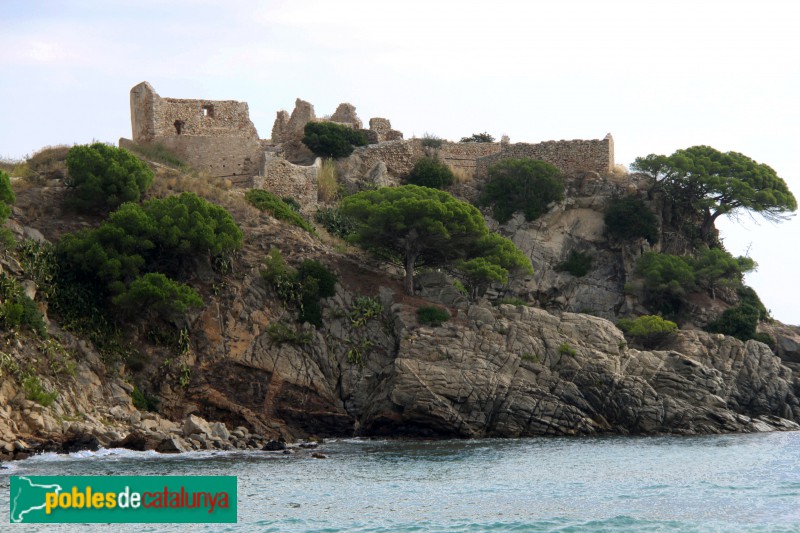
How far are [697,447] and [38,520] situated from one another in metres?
21.4

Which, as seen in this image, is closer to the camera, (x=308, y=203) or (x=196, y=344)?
(x=196, y=344)

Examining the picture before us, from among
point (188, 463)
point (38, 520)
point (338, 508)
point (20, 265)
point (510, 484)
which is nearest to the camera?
point (38, 520)

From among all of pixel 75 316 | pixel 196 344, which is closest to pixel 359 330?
pixel 196 344

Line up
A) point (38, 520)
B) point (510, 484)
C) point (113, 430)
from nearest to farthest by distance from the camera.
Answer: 1. point (38, 520)
2. point (510, 484)
3. point (113, 430)

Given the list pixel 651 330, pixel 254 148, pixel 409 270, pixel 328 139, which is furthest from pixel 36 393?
pixel 328 139

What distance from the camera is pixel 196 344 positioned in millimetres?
44938

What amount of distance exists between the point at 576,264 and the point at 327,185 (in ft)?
37.7

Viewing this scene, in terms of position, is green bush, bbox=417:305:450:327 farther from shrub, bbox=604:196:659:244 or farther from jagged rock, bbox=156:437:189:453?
shrub, bbox=604:196:659:244

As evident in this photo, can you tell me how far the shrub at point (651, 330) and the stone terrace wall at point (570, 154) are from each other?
12.6 m

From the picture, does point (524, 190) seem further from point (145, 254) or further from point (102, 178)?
point (145, 254)

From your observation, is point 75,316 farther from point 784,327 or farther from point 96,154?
point 784,327

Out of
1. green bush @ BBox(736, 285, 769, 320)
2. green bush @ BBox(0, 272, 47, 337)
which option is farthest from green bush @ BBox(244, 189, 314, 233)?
green bush @ BBox(736, 285, 769, 320)

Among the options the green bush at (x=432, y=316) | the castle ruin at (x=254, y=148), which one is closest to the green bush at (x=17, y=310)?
the green bush at (x=432, y=316)

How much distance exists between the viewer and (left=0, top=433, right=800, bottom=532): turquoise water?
28469mm
